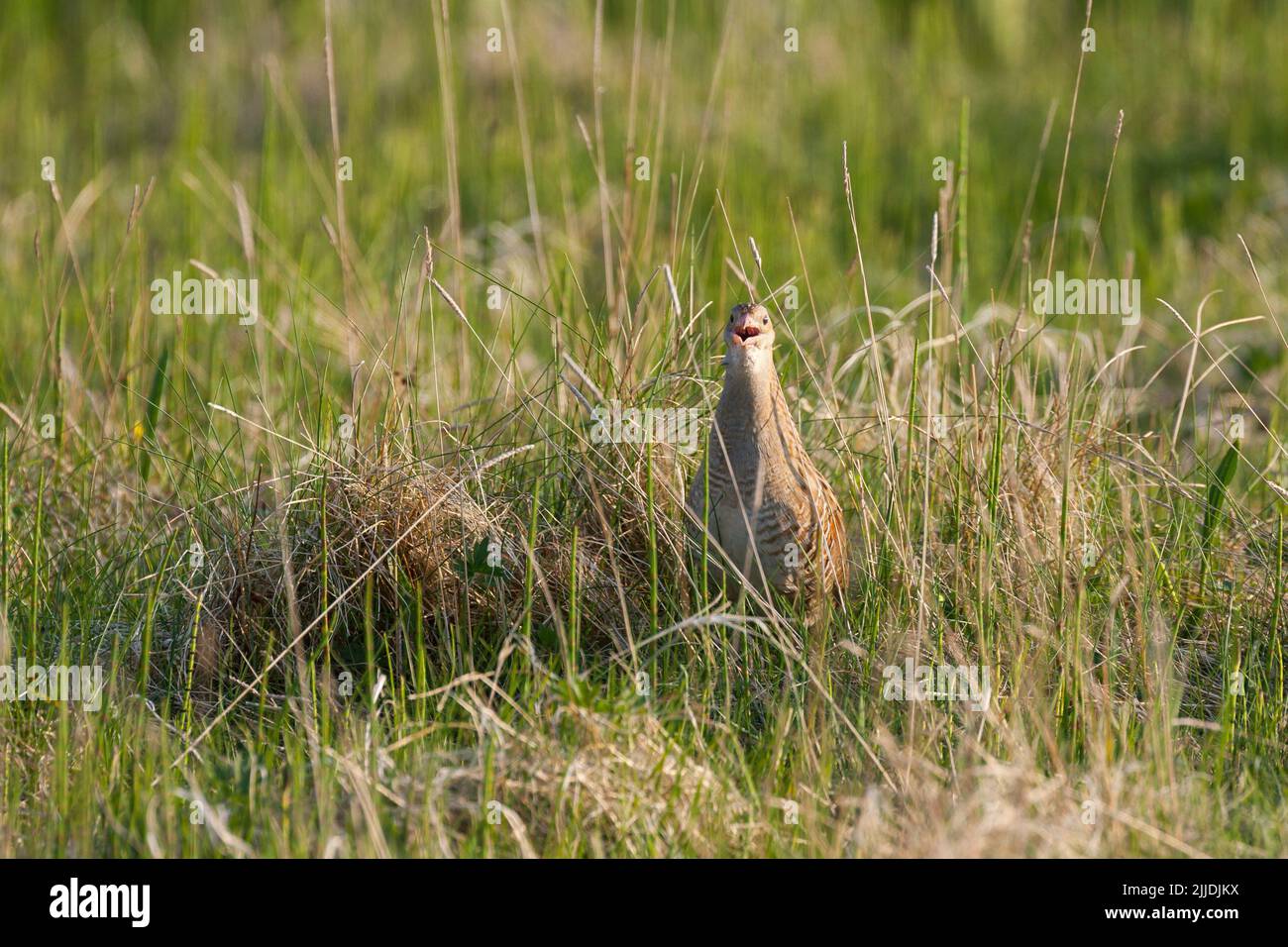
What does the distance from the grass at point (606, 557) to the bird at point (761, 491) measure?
5.0 inches

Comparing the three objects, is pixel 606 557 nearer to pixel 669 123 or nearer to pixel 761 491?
pixel 761 491

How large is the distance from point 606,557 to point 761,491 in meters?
0.51

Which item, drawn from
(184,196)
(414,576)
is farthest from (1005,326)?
(184,196)

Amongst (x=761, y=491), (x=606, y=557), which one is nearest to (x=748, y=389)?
(x=761, y=491)

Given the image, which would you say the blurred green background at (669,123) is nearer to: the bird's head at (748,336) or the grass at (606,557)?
the grass at (606,557)

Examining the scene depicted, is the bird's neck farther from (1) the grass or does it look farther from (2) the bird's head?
(1) the grass

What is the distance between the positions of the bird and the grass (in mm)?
126

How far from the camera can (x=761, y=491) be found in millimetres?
3980

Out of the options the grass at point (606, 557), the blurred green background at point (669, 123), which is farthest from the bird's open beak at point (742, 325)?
the blurred green background at point (669, 123)

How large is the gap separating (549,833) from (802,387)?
231 cm

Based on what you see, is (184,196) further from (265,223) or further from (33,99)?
(33,99)

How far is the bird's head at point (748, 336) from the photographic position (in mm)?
4016

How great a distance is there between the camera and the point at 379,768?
3.28 metres

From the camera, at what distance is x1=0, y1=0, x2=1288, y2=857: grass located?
3211mm
